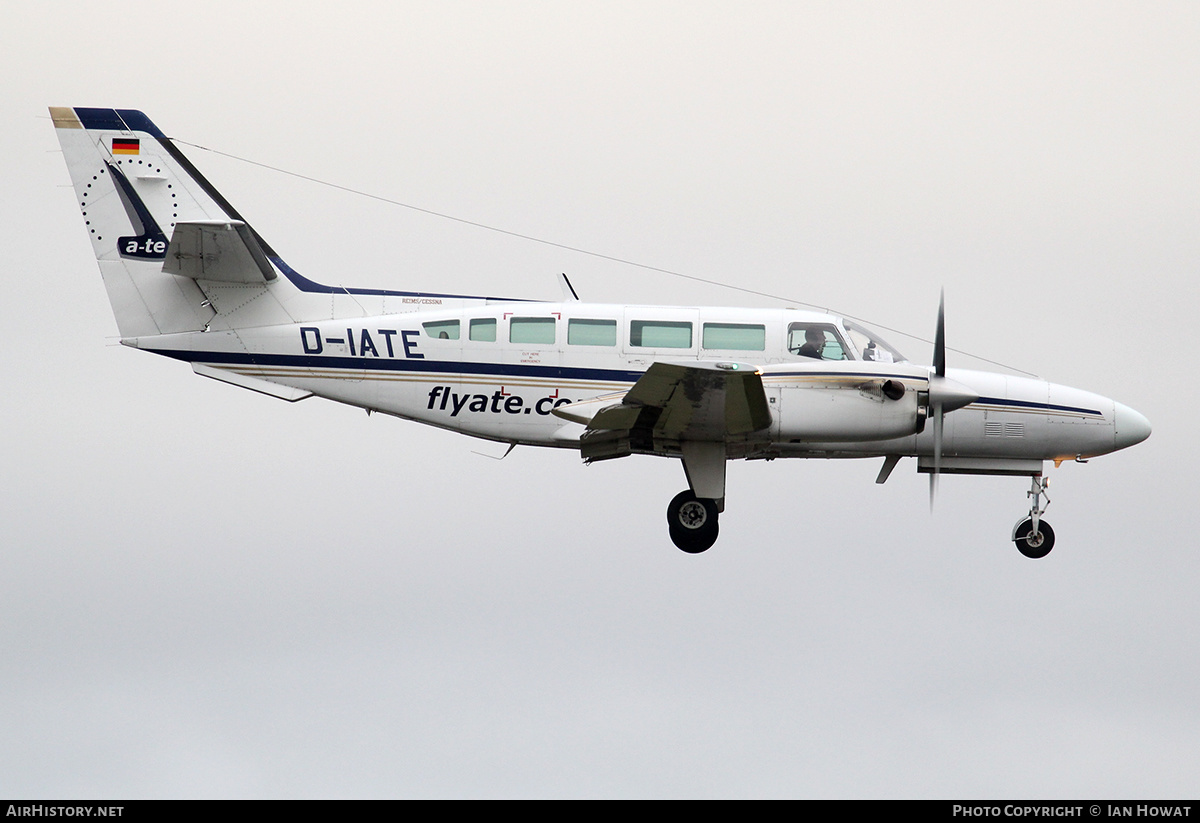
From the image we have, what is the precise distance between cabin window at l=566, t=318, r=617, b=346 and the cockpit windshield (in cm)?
332

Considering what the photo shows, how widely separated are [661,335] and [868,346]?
2.92m

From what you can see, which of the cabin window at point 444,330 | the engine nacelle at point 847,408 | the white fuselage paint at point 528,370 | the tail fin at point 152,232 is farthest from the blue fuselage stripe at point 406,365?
the engine nacelle at point 847,408

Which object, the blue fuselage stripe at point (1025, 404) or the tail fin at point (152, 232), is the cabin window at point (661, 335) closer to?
the blue fuselage stripe at point (1025, 404)

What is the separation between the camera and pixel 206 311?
20469 millimetres

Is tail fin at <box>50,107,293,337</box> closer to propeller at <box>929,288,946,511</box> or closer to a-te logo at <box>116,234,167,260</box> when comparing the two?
a-te logo at <box>116,234,167,260</box>

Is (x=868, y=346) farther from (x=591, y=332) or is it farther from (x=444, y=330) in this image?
(x=444, y=330)

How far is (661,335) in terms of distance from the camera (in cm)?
2005

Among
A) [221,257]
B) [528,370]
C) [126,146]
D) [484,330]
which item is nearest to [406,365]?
[484,330]

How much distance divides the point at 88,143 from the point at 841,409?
11.8 m

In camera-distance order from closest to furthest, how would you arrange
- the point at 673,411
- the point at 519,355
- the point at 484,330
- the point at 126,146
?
the point at 673,411, the point at 519,355, the point at 484,330, the point at 126,146

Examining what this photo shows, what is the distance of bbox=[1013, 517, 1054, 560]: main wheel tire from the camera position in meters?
20.9

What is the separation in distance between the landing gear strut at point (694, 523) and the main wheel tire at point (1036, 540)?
187 inches

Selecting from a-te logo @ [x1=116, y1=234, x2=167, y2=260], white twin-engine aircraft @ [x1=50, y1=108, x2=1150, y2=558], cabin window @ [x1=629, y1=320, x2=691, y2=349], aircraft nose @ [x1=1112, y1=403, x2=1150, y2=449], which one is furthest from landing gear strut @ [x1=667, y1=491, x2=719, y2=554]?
a-te logo @ [x1=116, y1=234, x2=167, y2=260]

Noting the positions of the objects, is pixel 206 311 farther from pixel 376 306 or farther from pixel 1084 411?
pixel 1084 411
